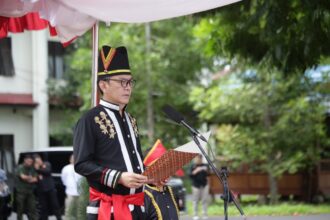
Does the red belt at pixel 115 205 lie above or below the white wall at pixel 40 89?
below

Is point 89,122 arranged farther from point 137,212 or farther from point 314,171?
point 314,171

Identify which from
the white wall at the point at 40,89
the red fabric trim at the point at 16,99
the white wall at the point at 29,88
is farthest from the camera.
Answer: the white wall at the point at 40,89

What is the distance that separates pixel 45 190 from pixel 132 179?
29.9 ft

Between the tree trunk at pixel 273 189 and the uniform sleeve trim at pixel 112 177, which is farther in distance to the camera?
the tree trunk at pixel 273 189

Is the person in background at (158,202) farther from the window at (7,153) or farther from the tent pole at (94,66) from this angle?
the window at (7,153)

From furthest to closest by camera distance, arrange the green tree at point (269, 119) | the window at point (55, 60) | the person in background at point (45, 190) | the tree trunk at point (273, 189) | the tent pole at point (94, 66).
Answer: the window at point (55, 60) < the tree trunk at point (273, 189) < the green tree at point (269, 119) < the person in background at point (45, 190) < the tent pole at point (94, 66)

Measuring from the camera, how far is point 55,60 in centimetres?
2531

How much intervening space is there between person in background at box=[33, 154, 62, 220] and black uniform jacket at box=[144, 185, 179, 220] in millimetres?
6043

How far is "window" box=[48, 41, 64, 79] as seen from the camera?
25094 millimetres

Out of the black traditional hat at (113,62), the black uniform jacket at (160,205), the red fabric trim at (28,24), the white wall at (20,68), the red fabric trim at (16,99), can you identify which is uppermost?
the white wall at (20,68)

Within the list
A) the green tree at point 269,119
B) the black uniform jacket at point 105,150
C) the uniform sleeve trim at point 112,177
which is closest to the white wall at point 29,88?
the green tree at point 269,119

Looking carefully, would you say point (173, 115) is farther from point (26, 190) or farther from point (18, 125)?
point (18, 125)

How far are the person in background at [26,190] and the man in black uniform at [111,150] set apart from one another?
8.19 metres

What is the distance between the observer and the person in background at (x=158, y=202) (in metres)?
6.39
